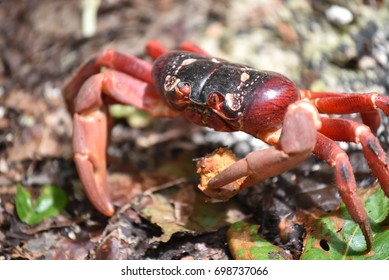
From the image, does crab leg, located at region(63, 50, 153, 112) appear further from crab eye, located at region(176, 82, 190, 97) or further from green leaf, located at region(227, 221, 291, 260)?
green leaf, located at region(227, 221, 291, 260)

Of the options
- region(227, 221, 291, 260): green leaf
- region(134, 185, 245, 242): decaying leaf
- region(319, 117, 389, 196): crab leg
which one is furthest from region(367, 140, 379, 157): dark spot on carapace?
region(134, 185, 245, 242): decaying leaf

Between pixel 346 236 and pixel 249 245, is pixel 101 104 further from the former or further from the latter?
pixel 346 236

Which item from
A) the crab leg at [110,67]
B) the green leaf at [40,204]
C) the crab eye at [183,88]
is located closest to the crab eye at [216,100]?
the crab eye at [183,88]

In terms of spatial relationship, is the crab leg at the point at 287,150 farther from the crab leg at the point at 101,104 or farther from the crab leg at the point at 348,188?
the crab leg at the point at 101,104

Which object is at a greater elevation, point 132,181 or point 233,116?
point 233,116

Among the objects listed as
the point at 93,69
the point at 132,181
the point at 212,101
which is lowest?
the point at 132,181
